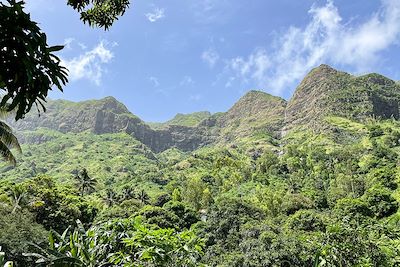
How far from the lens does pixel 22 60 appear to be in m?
3.12

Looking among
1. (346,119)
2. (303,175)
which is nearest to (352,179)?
(303,175)

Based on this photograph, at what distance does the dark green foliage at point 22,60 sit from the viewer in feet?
10.2

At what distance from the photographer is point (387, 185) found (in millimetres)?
70062

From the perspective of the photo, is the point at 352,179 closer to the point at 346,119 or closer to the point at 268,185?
the point at 268,185

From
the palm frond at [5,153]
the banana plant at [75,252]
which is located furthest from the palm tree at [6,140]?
Answer: the banana plant at [75,252]

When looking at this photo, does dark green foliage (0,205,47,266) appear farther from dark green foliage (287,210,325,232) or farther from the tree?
dark green foliage (287,210,325,232)

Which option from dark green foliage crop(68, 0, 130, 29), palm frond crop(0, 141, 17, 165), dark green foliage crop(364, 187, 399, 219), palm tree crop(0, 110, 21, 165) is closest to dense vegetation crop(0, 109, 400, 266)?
dark green foliage crop(364, 187, 399, 219)

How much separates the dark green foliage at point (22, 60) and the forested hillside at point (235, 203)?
4.39m

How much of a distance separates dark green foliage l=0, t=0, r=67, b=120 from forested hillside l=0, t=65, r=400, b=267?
4.39 m

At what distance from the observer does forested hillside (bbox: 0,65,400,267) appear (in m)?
8.20

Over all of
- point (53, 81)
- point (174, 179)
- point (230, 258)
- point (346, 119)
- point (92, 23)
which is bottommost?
point (230, 258)

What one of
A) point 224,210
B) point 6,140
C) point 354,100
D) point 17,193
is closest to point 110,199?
point 224,210

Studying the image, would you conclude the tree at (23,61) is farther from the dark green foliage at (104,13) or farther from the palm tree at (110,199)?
the palm tree at (110,199)

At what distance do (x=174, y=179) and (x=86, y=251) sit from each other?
10503 centimetres
